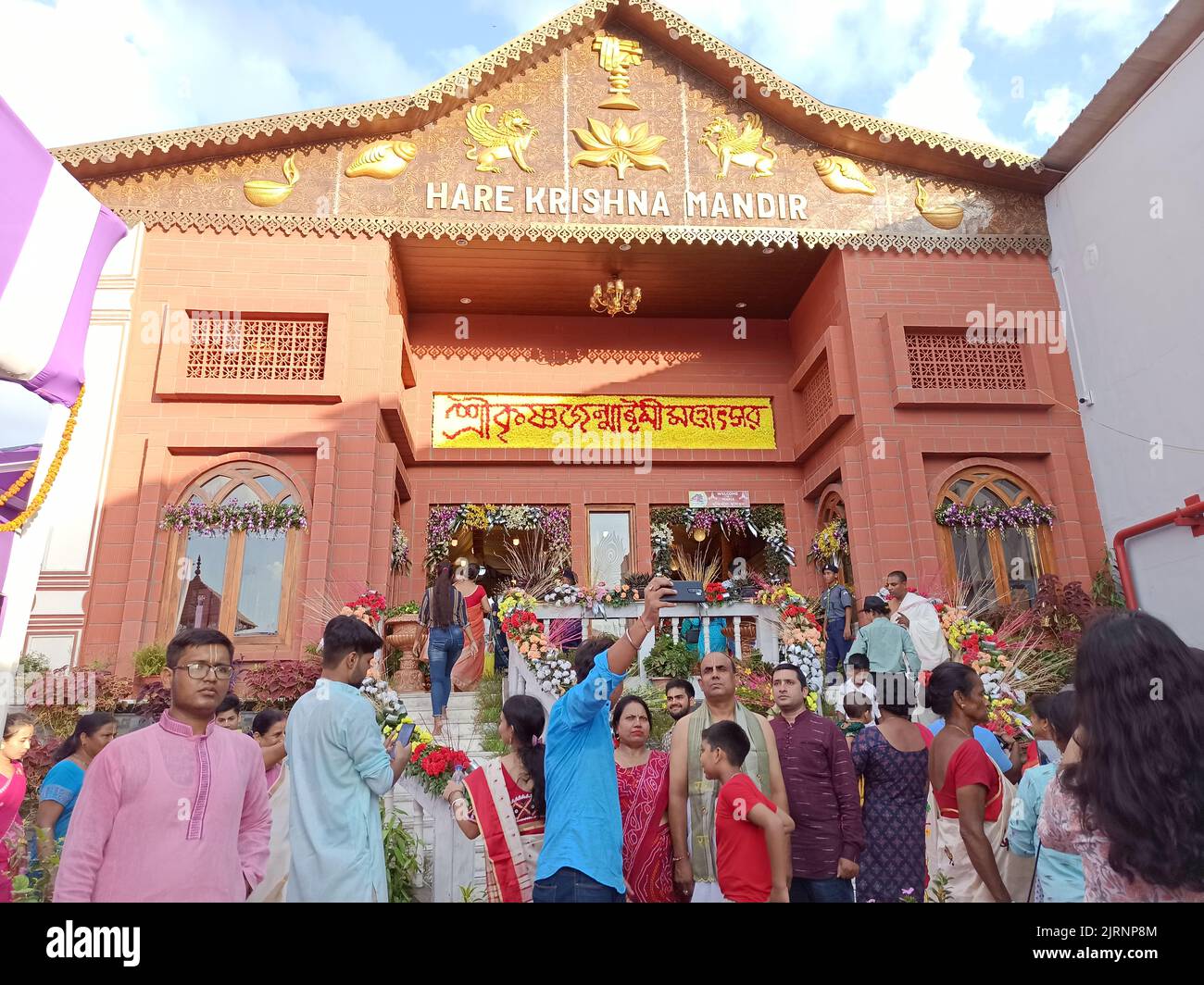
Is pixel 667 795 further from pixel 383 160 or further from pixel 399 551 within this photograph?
pixel 383 160

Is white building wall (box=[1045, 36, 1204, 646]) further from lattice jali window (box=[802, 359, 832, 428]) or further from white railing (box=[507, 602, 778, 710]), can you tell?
white railing (box=[507, 602, 778, 710])

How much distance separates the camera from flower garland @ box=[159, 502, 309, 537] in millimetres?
9977

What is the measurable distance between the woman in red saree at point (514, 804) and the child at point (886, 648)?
366 centimetres

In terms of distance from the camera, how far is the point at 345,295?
10.9m

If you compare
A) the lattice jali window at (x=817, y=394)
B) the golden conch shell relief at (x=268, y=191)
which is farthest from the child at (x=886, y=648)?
the golden conch shell relief at (x=268, y=191)

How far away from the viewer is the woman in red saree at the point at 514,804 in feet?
10.9

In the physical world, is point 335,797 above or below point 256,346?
below

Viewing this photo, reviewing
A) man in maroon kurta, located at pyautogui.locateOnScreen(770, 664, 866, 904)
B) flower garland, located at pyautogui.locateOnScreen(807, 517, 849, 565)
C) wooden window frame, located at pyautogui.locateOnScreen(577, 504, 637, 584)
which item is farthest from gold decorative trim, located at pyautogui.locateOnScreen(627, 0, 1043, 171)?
man in maroon kurta, located at pyautogui.locateOnScreen(770, 664, 866, 904)

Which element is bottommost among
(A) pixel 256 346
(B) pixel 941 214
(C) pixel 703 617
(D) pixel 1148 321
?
(C) pixel 703 617

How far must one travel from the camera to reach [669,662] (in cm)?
862

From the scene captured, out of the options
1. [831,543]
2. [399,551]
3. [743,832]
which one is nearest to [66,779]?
[743,832]

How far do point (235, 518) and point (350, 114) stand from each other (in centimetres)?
574
